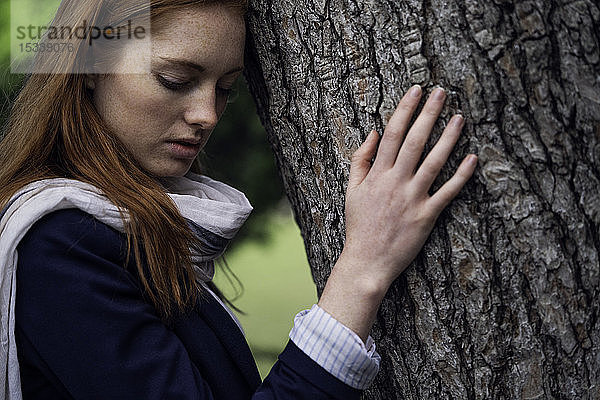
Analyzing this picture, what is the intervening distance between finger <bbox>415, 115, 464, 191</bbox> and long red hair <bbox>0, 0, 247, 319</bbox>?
23.6 inches

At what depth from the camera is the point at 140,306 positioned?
1591 mm

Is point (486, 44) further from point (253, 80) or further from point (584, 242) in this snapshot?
point (253, 80)

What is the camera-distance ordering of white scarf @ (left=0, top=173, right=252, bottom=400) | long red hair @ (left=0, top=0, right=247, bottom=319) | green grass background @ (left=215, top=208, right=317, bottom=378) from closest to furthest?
1. white scarf @ (left=0, top=173, right=252, bottom=400)
2. long red hair @ (left=0, top=0, right=247, bottom=319)
3. green grass background @ (left=215, top=208, right=317, bottom=378)

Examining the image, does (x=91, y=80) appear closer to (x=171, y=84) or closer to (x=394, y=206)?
(x=171, y=84)

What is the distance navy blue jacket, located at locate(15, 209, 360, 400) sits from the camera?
1.52m

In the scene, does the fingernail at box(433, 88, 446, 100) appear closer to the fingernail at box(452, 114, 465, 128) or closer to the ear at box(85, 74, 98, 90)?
the fingernail at box(452, 114, 465, 128)

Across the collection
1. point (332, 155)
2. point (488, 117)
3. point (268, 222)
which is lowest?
point (268, 222)

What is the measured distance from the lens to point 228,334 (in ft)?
5.93

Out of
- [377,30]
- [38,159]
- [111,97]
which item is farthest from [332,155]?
[38,159]

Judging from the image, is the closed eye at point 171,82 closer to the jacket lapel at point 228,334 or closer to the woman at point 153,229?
the woman at point 153,229

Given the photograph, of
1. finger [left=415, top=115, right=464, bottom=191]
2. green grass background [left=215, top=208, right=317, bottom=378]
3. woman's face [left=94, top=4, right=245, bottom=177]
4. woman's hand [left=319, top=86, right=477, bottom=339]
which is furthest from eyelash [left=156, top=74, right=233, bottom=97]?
green grass background [left=215, top=208, right=317, bottom=378]

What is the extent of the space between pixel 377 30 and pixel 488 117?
301 mm

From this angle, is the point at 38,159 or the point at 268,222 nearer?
the point at 38,159

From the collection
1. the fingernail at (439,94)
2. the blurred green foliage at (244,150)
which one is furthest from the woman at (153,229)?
the blurred green foliage at (244,150)
